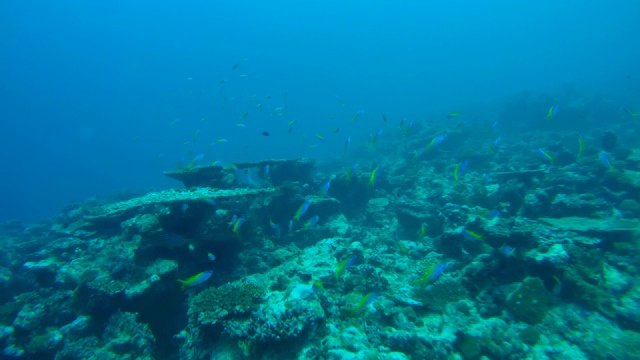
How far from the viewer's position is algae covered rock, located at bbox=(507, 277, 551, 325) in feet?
17.3

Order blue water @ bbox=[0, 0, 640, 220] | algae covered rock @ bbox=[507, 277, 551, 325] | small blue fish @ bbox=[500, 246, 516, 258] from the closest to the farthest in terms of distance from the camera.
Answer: algae covered rock @ bbox=[507, 277, 551, 325]
small blue fish @ bbox=[500, 246, 516, 258]
blue water @ bbox=[0, 0, 640, 220]

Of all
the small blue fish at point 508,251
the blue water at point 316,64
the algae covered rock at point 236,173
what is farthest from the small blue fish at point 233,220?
the blue water at point 316,64

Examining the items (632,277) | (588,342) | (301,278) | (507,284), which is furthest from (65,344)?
(632,277)

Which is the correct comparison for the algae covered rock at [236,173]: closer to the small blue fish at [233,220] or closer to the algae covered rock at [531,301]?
the small blue fish at [233,220]

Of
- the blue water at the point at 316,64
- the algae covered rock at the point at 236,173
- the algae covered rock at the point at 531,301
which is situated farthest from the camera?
the blue water at the point at 316,64

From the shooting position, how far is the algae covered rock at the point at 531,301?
5.27 m

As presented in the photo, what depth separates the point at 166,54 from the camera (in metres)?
172

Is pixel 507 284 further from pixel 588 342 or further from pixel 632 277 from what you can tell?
pixel 632 277

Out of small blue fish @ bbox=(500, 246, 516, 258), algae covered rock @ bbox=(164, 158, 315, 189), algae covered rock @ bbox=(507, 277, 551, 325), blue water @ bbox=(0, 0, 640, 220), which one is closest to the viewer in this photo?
algae covered rock @ bbox=(507, 277, 551, 325)

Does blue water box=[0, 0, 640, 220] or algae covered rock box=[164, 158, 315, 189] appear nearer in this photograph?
algae covered rock box=[164, 158, 315, 189]

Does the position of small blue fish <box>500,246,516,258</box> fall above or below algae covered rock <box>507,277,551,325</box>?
above

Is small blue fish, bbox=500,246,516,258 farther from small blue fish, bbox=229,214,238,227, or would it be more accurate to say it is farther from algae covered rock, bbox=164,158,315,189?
algae covered rock, bbox=164,158,315,189

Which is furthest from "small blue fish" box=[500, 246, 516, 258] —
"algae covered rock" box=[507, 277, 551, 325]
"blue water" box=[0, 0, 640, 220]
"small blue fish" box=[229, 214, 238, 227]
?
"blue water" box=[0, 0, 640, 220]

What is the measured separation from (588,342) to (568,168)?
9718 mm
